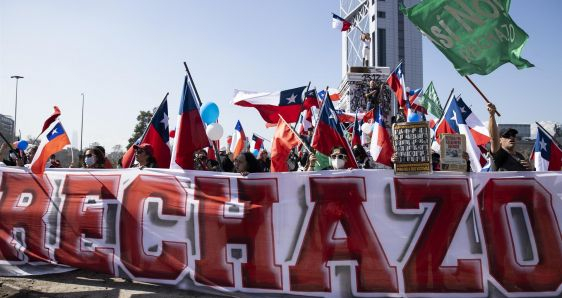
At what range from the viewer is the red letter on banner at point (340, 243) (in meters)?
4.73

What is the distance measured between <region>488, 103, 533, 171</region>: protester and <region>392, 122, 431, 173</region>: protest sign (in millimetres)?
739

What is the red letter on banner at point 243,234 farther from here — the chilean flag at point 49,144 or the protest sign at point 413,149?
the chilean flag at point 49,144

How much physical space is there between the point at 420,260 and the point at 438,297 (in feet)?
1.42

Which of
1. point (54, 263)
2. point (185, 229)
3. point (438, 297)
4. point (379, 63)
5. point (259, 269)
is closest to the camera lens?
point (438, 297)

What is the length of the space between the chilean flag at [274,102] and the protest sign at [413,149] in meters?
3.93

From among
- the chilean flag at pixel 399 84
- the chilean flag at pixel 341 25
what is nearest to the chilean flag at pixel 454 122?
the chilean flag at pixel 399 84

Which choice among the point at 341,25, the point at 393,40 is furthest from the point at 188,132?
the point at 393,40

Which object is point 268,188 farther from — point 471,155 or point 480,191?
point 471,155

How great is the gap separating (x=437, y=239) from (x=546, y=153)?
11.5ft

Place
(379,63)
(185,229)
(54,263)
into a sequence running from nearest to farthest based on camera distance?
(185,229) → (54,263) → (379,63)

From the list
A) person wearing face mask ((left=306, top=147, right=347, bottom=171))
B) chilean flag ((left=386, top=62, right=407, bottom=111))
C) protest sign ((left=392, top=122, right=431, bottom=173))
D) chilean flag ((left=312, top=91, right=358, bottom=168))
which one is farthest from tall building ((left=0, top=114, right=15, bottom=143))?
protest sign ((left=392, top=122, right=431, bottom=173))

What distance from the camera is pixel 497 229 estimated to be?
4754 millimetres

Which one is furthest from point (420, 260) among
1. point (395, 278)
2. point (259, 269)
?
point (259, 269)

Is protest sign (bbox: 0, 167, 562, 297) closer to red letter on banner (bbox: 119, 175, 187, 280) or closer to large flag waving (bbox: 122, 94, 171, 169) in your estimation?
red letter on banner (bbox: 119, 175, 187, 280)
